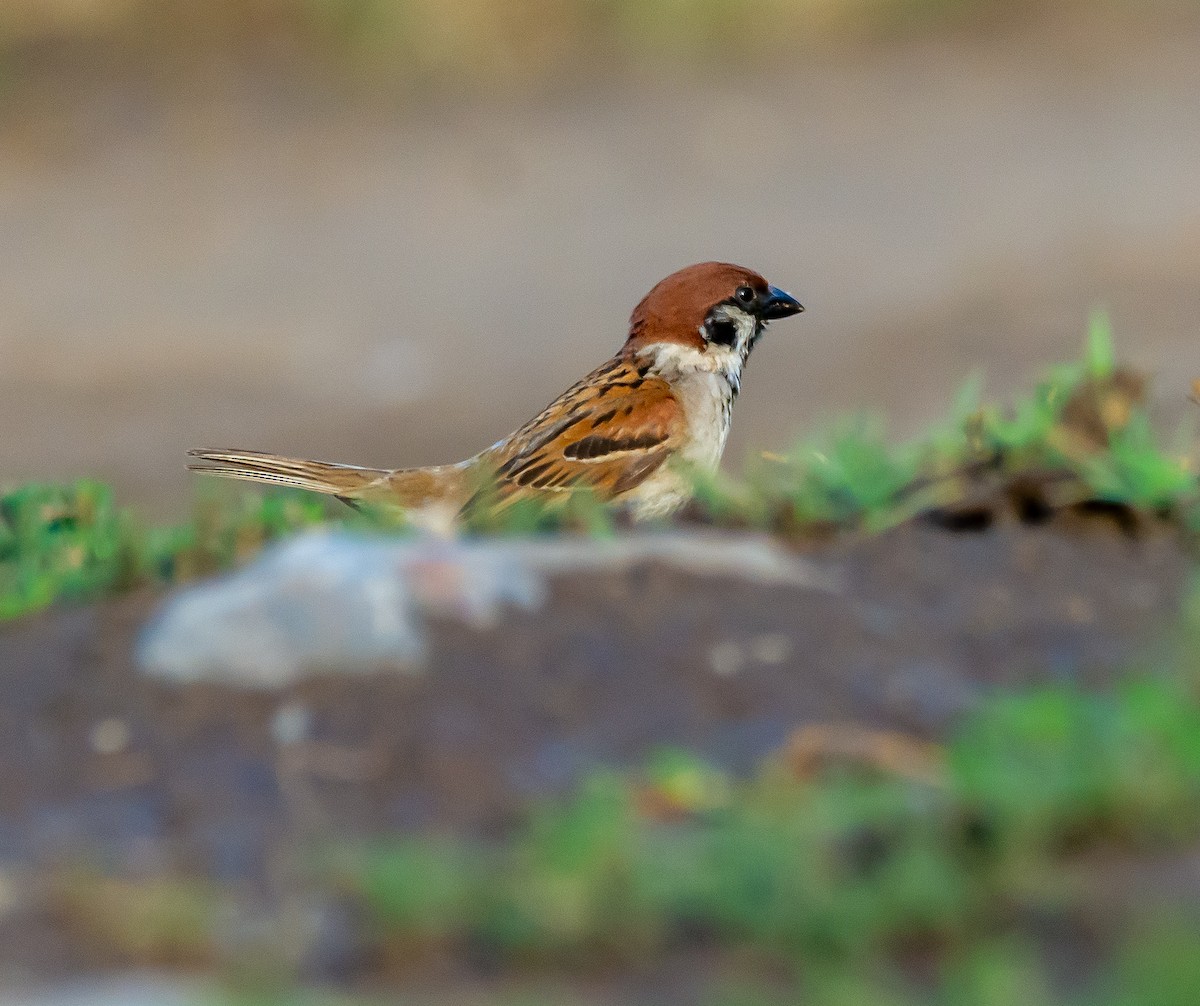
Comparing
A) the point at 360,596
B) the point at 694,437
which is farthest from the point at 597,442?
the point at 360,596

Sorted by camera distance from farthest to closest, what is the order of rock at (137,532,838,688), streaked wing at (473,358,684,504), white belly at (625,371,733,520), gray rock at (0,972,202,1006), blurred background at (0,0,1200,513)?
blurred background at (0,0,1200,513) < streaked wing at (473,358,684,504) < white belly at (625,371,733,520) < rock at (137,532,838,688) < gray rock at (0,972,202,1006)

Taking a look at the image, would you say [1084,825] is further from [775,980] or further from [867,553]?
[867,553]

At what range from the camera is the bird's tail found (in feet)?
22.4

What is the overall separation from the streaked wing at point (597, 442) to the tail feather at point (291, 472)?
1.52 feet

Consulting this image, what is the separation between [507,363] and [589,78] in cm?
432

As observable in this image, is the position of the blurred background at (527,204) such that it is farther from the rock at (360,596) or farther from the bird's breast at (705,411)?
the rock at (360,596)

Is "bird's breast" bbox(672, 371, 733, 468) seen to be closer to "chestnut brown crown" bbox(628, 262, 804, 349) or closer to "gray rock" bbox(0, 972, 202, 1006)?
"chestnut brown crown" bbox(628, 262, 804, 349)

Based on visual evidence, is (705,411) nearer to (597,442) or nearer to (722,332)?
(722,332)

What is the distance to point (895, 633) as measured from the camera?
403 centimetres

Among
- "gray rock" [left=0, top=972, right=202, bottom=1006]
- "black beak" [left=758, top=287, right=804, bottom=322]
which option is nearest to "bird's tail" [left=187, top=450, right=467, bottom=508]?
"black beak" [left=758, top=287, right=804, bottom=322]

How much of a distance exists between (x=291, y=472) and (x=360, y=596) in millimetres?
3014

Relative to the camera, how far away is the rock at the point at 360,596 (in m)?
3.95

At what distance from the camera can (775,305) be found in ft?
22.6

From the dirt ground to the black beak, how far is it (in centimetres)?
265
